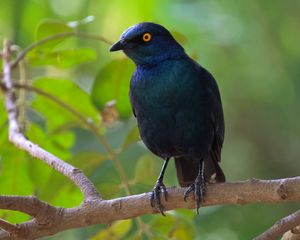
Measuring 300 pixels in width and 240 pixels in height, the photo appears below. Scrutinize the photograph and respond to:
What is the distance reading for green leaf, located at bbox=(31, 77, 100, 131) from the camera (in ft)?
15.1

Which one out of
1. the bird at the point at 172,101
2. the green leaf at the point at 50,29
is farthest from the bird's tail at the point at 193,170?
the green leaf at the point at 50,29

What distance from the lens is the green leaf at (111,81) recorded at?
4.45 m

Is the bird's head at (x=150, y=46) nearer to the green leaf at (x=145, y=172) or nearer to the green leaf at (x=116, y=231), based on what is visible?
the green leaf at (x=145, y=172)

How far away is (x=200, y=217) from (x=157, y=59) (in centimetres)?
223

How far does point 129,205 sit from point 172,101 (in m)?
0.98

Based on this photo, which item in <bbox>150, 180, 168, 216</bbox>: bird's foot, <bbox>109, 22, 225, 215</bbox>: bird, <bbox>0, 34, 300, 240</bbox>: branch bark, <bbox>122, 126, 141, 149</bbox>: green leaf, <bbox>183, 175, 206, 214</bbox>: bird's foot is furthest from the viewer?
<bbox>122, 126, 141, 149</bbox>: green leaf

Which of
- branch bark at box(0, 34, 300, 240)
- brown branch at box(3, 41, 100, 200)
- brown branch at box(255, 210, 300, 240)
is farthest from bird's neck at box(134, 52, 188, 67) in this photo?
brown branch at box(255, 210, 300, 240)

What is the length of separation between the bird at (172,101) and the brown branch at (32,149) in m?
0.58

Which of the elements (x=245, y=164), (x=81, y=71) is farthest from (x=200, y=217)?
(x=81, y=71)

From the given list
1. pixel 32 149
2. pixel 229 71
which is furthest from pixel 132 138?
pixel 229 71

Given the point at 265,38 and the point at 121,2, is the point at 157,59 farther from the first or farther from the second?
the point at 265,38

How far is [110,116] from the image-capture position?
169 inches

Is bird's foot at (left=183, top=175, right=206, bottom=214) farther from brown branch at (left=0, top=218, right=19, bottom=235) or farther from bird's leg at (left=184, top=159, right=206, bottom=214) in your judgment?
brown branch at (left=0, top=218, right=19, bottom=235)

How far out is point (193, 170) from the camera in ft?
13.7
